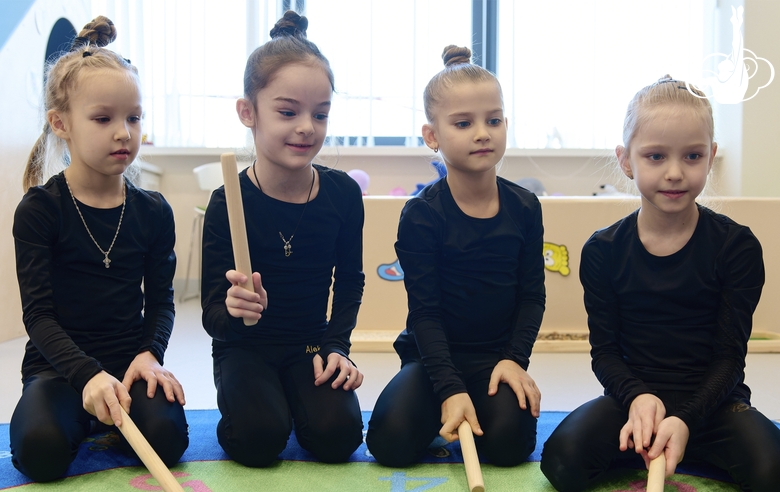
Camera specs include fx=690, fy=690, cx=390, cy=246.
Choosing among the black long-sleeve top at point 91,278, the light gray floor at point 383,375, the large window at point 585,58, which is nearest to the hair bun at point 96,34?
the black long-sleeve top at point 91,278

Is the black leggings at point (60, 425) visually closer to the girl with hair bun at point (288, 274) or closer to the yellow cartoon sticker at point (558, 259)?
the girl with hair bun at point (288, 274)

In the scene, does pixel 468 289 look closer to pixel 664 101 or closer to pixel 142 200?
pixel 664 101

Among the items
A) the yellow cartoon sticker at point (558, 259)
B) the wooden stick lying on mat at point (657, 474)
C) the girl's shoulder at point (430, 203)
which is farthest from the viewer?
the yellow cartoon sticker at point (558, 259)

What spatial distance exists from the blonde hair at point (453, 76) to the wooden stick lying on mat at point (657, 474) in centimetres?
59

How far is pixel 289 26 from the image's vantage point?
1165 millimetres

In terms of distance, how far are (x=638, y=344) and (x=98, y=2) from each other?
2799mm

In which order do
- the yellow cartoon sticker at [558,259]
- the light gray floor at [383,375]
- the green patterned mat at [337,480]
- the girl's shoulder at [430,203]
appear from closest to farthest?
the green patterned mat at [337,480] < the girl's shoulder at [430,203] < the light gray floor at [383,375] < the yellow cartoon sticker at [558,259]

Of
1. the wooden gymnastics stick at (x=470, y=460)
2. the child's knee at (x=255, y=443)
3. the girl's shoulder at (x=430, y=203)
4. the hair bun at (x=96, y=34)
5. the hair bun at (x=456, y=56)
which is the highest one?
the hair bun at (x=96, y=34)

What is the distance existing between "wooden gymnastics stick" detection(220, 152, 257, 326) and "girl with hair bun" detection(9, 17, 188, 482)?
0.78 feet

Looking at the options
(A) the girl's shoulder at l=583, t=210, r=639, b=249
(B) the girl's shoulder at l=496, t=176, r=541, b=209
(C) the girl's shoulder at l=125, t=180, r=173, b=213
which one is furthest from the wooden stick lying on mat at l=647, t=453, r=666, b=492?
(C) the girl's shoulder at l=125, t=180, r=173, b=213

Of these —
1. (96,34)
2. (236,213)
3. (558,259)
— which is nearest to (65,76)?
(96,34)

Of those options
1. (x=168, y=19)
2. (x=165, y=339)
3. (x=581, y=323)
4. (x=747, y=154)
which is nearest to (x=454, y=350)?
(x=165, y=339)

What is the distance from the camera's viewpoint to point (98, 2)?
9.74 feet

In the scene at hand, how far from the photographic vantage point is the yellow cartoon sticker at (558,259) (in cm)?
195
